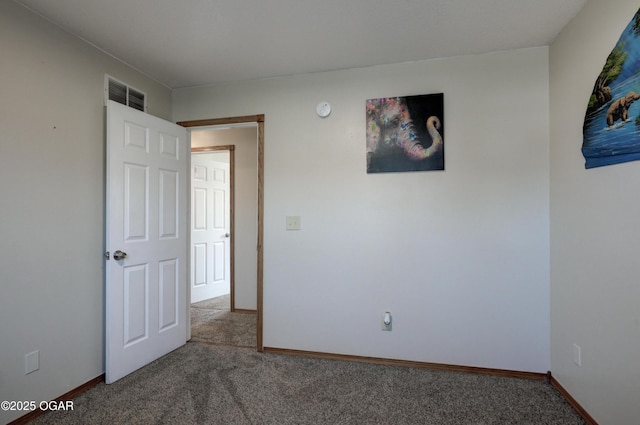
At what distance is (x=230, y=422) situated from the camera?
1.82m

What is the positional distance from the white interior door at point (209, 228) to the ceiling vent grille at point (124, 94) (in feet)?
5.21

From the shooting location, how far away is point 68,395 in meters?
2.04

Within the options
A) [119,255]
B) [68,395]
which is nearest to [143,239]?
[119,255]

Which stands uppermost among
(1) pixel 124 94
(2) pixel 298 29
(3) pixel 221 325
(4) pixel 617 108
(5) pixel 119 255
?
(2) pixel 298 29

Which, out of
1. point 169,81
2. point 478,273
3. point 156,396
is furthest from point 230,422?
point 169,81

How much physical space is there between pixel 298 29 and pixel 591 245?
2190mm

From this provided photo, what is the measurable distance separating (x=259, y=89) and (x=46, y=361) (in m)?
2.48

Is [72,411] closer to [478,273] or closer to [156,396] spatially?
[156,396]

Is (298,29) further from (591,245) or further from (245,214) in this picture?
(245,214)

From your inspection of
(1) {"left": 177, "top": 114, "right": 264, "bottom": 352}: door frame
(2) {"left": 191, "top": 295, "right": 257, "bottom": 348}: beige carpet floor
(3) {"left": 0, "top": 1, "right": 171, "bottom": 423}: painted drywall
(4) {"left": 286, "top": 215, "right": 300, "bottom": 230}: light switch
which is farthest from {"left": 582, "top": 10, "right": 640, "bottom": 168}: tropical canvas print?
(3) {"left": 0, "top": 1, "right": 171, "bottom": 423}: painted drywall

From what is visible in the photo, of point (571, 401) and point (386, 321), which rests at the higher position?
point (386, 321)

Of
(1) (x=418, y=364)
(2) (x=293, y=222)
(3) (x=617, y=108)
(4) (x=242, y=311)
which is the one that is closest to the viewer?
(3) (x=617, y=108)

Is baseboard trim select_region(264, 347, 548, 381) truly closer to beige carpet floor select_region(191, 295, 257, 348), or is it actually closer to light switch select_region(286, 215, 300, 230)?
beige carpet floor select_region(191, 295, 257, 348)

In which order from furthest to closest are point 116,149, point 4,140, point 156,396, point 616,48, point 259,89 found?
1. point 259,89
2. point 116,149
3. point 156,396
4. point 4,140
5. point 616,48
